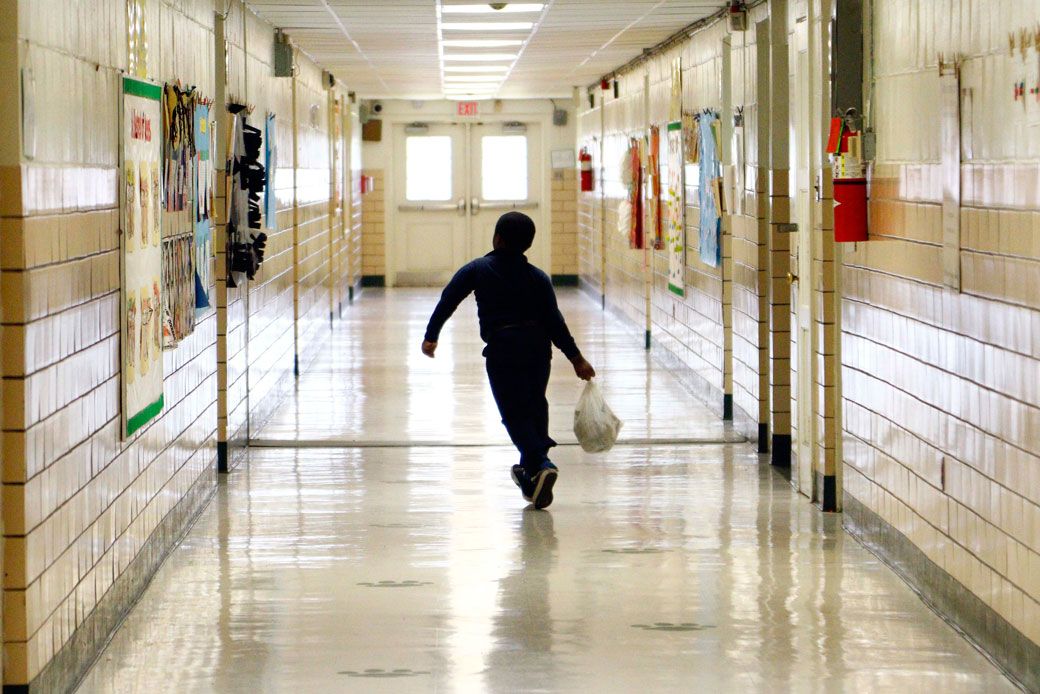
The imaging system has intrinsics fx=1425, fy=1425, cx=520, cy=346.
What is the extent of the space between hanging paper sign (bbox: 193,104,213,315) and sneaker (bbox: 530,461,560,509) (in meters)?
1.68

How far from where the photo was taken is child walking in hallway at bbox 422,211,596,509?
635 cm

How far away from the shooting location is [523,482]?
21.1 ft

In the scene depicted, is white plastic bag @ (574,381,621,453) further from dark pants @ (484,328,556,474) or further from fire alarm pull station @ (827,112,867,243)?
fire alarm pull station @ (827,112,867,243)

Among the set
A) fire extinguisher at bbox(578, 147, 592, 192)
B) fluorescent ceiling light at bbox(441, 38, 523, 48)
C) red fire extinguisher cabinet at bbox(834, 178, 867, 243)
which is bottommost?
red fire extinguisher cabinet at bbox(834, 178, 867, 243)

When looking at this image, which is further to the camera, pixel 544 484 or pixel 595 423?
pixel 595 423

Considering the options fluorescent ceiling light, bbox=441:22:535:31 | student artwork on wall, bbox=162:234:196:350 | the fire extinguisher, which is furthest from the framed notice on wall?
the fire extinguisher

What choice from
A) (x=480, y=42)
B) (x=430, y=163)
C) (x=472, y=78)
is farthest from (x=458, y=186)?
(x=480, y=42)

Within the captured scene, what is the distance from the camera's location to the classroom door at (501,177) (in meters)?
20.2

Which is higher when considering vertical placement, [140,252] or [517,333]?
[140,252]

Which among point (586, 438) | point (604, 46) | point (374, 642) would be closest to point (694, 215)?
point (604, 46)

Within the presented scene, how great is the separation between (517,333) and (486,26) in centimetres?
387

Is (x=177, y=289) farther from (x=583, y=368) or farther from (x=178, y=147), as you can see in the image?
(x=583, y=368)

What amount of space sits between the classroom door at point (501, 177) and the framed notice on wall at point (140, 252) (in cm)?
1514

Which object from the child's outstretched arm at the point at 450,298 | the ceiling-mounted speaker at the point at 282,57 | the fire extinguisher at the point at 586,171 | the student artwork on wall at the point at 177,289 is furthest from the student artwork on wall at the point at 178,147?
the fire extinguisher at the point at 586,171
